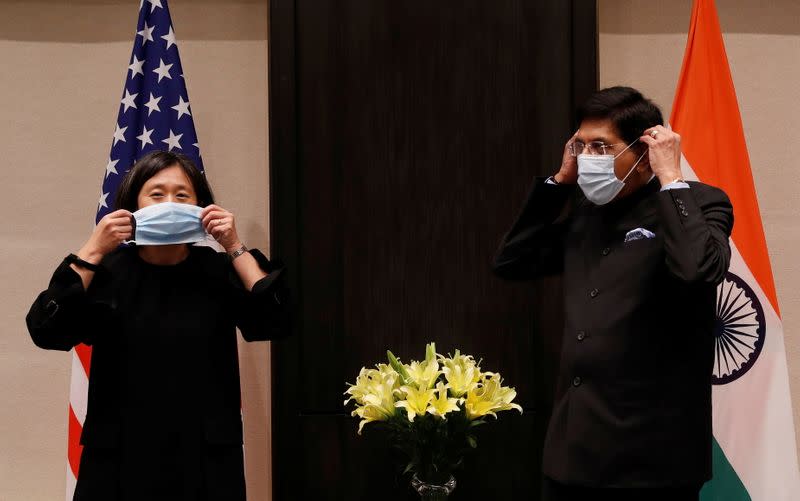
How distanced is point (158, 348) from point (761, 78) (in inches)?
94.3

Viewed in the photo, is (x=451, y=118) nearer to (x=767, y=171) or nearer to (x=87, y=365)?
(x=767, y=171)

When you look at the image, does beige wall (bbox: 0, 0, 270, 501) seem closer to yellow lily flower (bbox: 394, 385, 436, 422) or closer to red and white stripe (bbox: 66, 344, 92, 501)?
red and white stripe (bbox: 66, 344, 92, 501)

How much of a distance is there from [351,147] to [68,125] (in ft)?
3.75

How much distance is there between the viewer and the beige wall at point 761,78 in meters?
3.00

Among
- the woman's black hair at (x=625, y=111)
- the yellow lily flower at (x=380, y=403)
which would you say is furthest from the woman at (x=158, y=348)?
the woman's black hair at (x=625, y=111)

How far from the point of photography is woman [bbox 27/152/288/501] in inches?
69.3

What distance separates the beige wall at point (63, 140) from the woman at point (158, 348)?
1.10m

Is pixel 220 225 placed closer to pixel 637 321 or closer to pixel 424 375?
pixel 424 375

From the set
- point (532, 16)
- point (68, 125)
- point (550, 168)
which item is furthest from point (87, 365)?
point (532, 16)

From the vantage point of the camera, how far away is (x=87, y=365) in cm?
266

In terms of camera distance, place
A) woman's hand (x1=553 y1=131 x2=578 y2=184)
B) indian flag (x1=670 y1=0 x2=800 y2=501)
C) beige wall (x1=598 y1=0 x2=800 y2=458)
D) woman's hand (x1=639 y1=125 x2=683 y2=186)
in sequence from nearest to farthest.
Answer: woman's hand (x1=639 y1=125 x2=683 y2=186) < woman's hand (x1=553 y1=131 x2=578 y2=184) < indian flag (x1=670 y1=0 x2=800 y2=501) < beige wall (x1=598 y1=0 x2=800 y2=458)

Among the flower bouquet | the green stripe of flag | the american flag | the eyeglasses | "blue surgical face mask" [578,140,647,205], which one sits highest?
the american flag

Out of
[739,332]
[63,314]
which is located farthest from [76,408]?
[739,332]

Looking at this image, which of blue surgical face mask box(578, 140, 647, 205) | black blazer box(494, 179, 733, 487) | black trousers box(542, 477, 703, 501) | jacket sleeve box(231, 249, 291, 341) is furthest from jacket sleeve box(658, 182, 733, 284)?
jacket sleeve box(231, 249, 291, 341)
